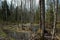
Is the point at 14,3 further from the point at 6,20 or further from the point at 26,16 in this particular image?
the point at 6,20

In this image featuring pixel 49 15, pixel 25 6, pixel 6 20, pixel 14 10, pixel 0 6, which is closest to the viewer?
pixel 49 15

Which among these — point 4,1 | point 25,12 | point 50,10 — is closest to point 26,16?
point 25,12

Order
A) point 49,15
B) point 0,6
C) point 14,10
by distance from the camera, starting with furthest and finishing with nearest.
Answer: point 14,10
point 0,6
point 49,15

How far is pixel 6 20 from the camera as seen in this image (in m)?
29.3

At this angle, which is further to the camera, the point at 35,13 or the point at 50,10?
the point at 35,13

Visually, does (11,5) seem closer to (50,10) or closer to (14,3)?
(14,3)

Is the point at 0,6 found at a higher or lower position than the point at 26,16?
higher

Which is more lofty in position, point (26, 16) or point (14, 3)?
point (14, 3)

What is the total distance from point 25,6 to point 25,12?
133 cm

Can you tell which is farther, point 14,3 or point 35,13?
point 14,3

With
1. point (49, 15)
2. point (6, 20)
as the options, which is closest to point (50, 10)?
point (49, 15)

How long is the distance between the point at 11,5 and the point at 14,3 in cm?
78

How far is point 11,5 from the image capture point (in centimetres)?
3572

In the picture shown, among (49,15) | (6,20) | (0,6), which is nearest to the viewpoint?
(49,15)
